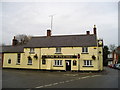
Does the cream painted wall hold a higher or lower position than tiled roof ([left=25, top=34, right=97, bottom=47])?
lower

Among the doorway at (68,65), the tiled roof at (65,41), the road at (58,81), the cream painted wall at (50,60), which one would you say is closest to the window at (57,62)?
the cream painted wall at (50,60)

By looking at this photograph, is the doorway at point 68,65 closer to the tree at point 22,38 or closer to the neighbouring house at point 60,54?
the neighbouring house at point 60,54

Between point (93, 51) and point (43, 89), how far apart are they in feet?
65.1

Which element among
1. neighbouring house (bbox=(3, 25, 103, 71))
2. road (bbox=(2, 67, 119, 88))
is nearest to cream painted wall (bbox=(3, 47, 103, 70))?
neighbouring house (bbox=(3, 25, 103, 71))

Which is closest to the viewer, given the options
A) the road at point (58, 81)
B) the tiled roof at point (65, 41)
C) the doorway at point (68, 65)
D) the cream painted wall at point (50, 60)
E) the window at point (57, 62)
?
the road at point (58, 81)

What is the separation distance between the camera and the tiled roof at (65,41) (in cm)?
3139

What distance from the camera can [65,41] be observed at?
33.2 metres

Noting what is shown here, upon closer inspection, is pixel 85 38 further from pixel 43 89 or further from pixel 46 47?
pixel 43 89

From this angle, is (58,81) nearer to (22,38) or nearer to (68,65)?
(68,65)

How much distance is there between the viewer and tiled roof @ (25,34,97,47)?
31392 millimetres

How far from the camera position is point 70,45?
3156 centimetres

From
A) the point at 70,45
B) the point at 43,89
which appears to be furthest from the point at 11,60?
the point at 43,89

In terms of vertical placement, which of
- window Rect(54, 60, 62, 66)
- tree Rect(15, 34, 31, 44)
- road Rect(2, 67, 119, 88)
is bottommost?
road Rect(2, 67, 119, 88)

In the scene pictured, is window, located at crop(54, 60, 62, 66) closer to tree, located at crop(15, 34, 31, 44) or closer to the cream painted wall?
the cream painted wall
